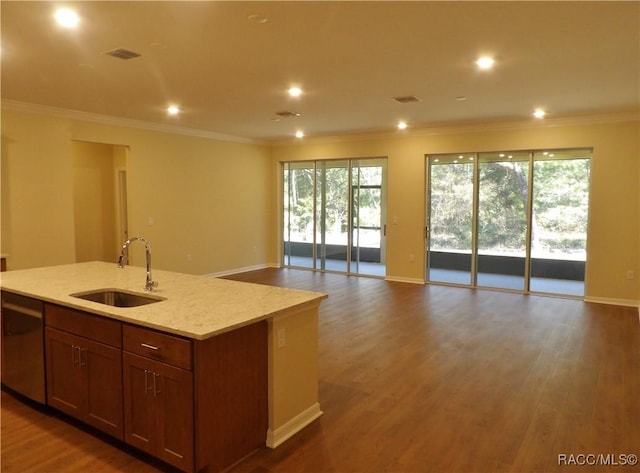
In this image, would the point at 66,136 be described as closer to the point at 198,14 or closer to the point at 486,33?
the point at 198,14

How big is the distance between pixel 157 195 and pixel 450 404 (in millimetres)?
5862

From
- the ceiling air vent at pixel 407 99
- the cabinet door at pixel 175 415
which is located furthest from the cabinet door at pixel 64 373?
the ceiling air vent at pixel 407 99

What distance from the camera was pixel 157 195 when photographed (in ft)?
24.5

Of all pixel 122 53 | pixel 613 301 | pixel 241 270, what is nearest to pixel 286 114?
pixel 122 53

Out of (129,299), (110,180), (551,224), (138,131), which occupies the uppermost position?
(138,131)

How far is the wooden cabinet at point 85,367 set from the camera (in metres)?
2.61

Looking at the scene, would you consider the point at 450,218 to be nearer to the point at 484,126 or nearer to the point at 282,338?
the point at 484,126

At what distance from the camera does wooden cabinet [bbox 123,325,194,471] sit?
2.27 metres

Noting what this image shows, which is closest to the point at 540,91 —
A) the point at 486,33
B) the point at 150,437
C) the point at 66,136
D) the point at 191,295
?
the point at 486,33

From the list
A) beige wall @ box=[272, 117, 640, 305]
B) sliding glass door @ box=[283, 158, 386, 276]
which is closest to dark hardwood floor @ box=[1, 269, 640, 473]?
beige wall @ box=[272, 117, 640, 305]

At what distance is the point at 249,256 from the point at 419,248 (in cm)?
353

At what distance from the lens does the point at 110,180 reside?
328 inches

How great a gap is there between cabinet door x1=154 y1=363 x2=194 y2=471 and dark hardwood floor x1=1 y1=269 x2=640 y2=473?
28 centimetres

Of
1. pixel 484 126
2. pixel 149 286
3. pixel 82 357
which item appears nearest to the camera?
pixel 82 357
